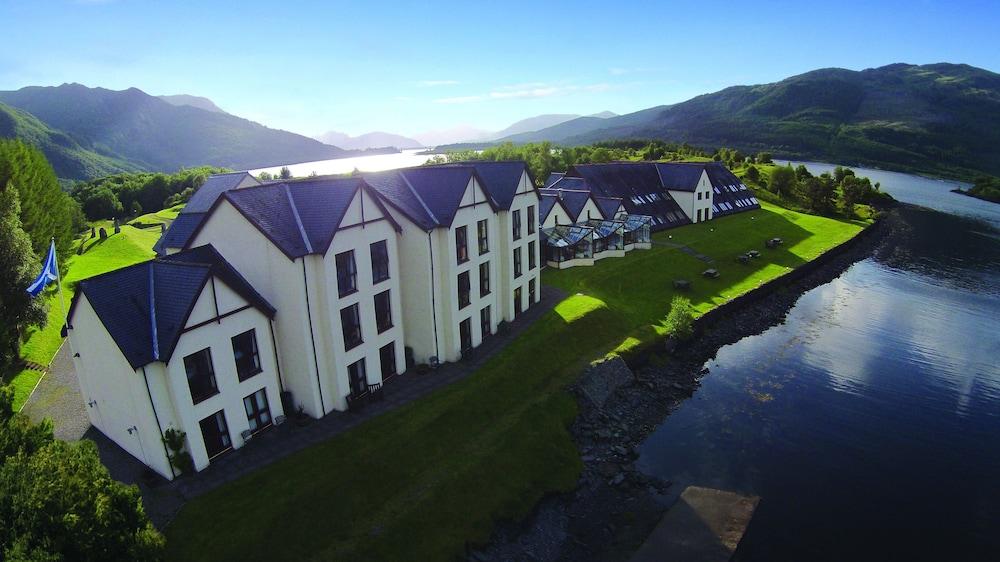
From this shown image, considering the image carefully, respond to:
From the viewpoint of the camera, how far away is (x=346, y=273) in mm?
32656

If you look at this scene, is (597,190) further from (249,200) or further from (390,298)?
(249,200)

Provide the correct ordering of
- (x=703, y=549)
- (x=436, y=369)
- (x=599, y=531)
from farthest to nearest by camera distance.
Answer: (x=436, y=369) → (x=599, y=531) → (x=703, y=549)

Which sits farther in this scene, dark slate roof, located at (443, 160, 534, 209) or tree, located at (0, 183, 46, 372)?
dark slate roof, located at (443, 160, 534, 209)

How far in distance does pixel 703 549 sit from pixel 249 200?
32104 mm

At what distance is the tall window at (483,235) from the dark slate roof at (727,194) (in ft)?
225

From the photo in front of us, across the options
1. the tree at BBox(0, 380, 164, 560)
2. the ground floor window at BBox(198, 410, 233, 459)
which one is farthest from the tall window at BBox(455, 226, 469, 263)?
the tree at BBox(0, 380, 164, 560)

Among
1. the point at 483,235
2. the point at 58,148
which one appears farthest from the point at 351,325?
the point at 58,148

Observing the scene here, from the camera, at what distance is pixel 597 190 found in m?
83.4

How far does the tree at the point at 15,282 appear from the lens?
110 ft

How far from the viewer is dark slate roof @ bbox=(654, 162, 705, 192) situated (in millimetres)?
92438

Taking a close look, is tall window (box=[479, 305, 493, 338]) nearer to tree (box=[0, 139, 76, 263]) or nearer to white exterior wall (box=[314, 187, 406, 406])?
white exterior wall (box=[314, 187, 406, 406])

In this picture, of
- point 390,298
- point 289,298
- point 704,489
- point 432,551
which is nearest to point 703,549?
point 704,489

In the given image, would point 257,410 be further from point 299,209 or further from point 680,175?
point 680,175

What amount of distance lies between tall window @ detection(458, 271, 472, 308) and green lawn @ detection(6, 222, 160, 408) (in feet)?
94.5
